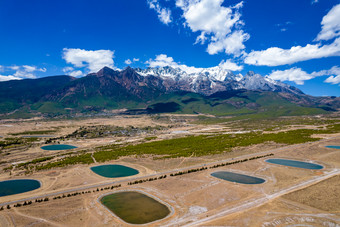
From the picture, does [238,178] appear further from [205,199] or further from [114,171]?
[114,171]

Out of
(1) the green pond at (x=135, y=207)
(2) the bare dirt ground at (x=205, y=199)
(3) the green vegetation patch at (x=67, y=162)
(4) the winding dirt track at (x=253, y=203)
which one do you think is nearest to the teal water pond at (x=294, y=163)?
(2) the bare dirt ground at (x=205, y=199)

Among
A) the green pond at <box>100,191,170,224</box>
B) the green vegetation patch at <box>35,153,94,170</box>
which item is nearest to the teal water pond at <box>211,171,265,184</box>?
the green pond at <box>100,191,170,224</box>

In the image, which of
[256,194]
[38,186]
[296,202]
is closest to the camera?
[296,202]

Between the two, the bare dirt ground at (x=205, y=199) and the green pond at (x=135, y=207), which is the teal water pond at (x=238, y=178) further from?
the green pond at (x=135, y=207)

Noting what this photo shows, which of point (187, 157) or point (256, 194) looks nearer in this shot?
point (256, 194)

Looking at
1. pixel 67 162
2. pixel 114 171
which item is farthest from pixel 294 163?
pixel 67 162

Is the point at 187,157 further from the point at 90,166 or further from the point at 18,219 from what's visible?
the point at 18,219

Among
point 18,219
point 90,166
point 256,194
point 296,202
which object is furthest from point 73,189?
point 296,202

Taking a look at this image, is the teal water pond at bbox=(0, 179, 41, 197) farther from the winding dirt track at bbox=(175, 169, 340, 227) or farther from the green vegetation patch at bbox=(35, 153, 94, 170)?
the winding dirt track at bbox=(175, 169, 340, 227)
